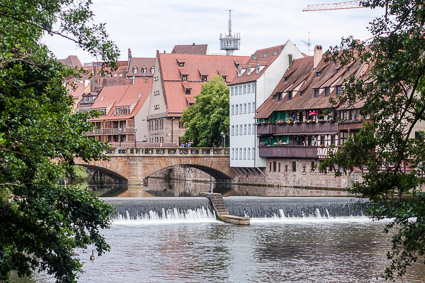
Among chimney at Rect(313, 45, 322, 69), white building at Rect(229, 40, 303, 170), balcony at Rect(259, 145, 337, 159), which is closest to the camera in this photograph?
balcony at Rect(259, 145, 337, 159)

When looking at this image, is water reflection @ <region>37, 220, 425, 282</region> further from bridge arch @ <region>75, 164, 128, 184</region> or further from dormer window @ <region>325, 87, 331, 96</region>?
bridge arch @ <region>75, 164, 128, 184</region>

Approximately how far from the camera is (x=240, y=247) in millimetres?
35375

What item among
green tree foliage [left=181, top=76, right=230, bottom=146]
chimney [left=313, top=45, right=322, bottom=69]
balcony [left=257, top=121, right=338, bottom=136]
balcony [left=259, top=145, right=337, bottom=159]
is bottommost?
balcony [left=259, top=145, right=337, bottom=159]

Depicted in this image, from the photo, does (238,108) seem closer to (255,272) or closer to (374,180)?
(255,272)

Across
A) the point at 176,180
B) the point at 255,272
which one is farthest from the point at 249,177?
the point at 255,272

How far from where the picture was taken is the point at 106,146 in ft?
61.5

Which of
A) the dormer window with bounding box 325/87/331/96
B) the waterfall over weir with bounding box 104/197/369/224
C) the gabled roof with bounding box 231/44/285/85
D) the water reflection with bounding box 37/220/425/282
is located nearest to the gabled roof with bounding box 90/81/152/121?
the gabled roof with bounding box 231/44/285/85

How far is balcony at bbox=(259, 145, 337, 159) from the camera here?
67.1m

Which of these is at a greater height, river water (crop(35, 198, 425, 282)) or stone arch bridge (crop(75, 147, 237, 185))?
stone arch bridge (crop(75, 147, 237, 185))

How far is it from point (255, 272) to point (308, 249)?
240 inches

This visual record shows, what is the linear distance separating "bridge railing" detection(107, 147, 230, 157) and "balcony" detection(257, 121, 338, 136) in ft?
18.2

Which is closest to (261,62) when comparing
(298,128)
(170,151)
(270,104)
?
(270,104)

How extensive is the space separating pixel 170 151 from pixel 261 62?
11699 millimetres

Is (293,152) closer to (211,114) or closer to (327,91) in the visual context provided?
(327,91)
